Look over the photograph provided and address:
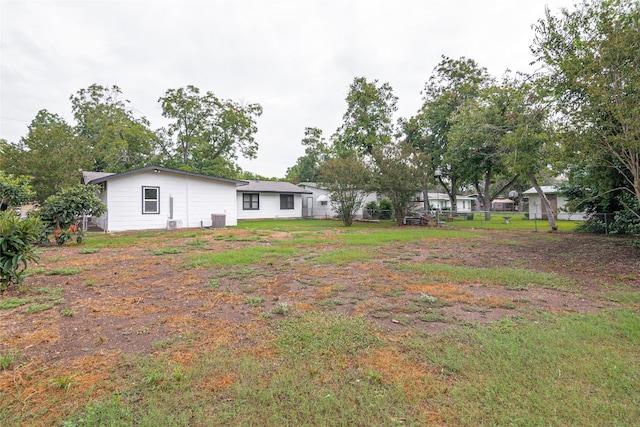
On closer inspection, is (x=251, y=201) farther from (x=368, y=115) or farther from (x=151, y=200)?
(x=368, y=115)

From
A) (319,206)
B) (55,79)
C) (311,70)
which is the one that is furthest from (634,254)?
(55,79)

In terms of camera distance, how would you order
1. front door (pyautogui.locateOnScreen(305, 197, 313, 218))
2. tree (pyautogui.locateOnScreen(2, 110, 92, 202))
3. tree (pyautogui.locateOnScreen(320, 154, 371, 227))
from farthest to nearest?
front door (pyautogui.locateOnScreen(305, 197, 313, 218)) → tree (pyautogui.locateOnScreen(320, 154, 371, 227)) → tree (pyautogui.locateOnScreen(2, 110, 92, 202))

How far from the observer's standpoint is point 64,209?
30.1ft

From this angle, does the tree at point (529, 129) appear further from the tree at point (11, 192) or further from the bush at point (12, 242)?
the tree at point (11, 192)

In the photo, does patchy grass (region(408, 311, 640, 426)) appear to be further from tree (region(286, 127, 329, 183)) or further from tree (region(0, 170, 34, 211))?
tree (region(286, 127, 329, 183))

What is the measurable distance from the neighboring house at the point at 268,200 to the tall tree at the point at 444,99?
1117cm

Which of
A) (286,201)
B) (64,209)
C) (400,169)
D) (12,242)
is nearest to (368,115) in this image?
(286,201)

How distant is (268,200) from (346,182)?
8389mm

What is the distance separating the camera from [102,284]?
195 inches

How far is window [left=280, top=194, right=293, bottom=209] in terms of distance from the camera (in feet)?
79.2

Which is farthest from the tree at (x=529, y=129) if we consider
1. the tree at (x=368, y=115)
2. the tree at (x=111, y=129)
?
the tree at (x=111, y=129)

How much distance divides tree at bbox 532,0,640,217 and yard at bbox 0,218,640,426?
117 inches

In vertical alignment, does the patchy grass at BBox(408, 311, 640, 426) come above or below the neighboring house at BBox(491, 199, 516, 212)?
below

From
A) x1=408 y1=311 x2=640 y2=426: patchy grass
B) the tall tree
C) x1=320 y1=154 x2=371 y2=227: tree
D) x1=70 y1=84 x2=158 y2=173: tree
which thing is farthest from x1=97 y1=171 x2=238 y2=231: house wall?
the tall tree
